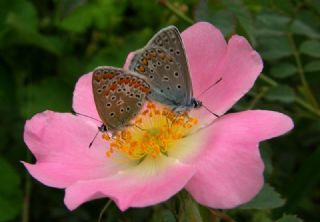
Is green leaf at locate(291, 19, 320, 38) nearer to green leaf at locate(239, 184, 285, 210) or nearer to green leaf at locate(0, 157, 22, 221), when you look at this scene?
green leaf at locate(239, 184, 285, 210)

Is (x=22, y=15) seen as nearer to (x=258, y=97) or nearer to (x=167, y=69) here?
(x=258, y=97)

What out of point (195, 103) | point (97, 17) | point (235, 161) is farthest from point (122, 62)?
point (235, 161)

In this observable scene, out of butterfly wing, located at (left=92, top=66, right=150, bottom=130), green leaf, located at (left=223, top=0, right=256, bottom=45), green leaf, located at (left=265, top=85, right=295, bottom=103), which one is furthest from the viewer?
green leaf, located at (left=265, top=85, right=295, bottom=103)

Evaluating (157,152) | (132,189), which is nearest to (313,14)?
(157,152)

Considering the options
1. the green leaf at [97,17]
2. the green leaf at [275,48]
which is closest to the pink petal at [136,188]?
the green leaf at [275,48]

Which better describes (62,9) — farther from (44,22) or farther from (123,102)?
(44,22)

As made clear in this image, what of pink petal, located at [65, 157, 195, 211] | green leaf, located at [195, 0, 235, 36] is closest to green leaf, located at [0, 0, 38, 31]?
green leaf, located at [195, 0, 235, 36]
